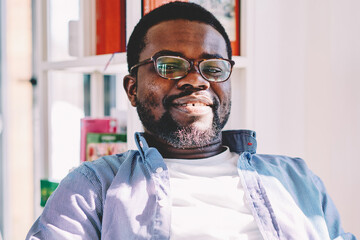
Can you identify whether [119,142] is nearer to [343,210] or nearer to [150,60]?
[150,60]

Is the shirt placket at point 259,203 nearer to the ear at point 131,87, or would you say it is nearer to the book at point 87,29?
the ear at point 131,87

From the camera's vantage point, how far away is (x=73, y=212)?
1.00 metres

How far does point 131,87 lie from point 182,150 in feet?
1.01

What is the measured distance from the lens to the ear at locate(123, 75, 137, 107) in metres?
1.34

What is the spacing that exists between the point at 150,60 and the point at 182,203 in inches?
18.4

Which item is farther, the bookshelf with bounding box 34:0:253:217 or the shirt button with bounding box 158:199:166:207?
the bookshelf with bounding box 34:0:253:217

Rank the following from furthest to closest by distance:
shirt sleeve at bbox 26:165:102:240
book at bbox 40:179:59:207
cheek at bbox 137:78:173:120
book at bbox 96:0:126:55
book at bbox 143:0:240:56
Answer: book at bbox 40:179:59:207 → book at bbox 96:0:126:55 → book at bbox 143:0:240:56 → cheek at bbox 137:78:173:120 → shirt sleeve at bbox 26:165:102:240

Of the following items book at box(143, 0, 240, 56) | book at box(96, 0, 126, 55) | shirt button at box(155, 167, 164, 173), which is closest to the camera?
shirt button at box(155, 167, 164, 173)

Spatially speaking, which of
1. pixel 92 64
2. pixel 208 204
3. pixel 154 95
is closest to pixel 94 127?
pixel 92 64

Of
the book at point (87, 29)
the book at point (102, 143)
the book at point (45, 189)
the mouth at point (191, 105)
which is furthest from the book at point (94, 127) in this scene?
the mouth at point (191, 105)

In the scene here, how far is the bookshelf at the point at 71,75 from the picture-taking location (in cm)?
150

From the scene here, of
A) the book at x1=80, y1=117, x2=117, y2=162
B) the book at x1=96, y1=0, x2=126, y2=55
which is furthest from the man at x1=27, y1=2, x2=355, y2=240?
the book at x1=80, y1=117, x2=117, y2=162

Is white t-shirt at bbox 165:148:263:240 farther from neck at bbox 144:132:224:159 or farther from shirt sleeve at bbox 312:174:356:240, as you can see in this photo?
shirt sleeve at bbox 312:174:356:240

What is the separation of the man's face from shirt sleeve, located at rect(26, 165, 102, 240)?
287 millimetres
